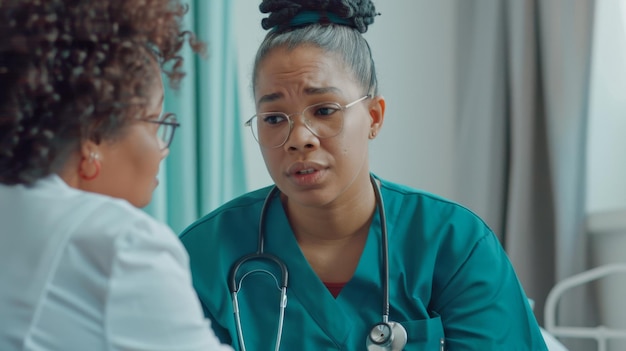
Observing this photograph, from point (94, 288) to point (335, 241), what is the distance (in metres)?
0.96

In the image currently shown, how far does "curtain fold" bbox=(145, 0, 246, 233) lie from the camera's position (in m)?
2.27

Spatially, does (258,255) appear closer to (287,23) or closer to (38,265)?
(287,23)

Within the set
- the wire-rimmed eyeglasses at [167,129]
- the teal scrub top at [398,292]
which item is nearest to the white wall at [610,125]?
the teal scrub top at [398,292]

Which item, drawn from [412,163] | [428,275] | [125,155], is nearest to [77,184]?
[125,155]

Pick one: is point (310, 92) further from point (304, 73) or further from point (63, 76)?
point (63, 76)

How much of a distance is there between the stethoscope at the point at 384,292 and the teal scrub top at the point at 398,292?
0.6 inches

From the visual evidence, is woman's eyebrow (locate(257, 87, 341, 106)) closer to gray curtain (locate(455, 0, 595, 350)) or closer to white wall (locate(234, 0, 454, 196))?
gray curtain (locate(455, 0, 595, 350))

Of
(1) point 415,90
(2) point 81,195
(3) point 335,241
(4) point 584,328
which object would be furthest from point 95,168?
(1) point 415,90

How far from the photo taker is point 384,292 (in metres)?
1.58

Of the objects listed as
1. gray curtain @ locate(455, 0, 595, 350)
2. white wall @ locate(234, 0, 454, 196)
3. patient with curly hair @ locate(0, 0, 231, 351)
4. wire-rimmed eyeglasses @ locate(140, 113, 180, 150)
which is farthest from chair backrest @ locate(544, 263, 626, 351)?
patient with curly hair @ locate(0, 0, 231, 351)

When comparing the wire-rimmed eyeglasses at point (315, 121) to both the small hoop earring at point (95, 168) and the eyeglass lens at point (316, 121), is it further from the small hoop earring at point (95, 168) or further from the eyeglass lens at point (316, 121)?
the small hoop earring at point (95, 168)

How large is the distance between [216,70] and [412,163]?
0.99m

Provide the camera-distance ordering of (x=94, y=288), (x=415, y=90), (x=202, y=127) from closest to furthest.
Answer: (x=94, y=288) < (x=202, y=127) < (x=415, y=90)

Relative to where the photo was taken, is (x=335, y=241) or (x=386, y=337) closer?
(x=386, y=337)
